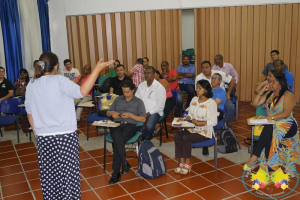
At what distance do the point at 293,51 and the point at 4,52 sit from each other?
7.54 meters

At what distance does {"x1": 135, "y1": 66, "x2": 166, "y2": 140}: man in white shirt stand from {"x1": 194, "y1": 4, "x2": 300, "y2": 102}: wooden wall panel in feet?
14.0

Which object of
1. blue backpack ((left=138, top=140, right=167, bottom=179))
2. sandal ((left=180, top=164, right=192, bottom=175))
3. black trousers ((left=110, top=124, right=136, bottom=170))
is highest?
black trousers ((left=110, top=124, right=136, bottom=170))

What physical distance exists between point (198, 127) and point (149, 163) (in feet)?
2.64

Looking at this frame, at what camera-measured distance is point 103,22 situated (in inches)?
365

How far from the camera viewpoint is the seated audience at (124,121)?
411cm

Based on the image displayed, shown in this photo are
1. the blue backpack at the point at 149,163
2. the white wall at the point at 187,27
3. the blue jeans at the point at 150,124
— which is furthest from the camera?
the white wall at the point at 187,27

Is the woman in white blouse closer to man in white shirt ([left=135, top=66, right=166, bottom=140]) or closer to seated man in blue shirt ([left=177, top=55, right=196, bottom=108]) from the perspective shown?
man in white shirt ([left=135, top=66, right=166, bottom=140])

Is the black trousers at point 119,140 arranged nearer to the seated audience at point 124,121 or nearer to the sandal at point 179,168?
the seated audience at point 124,121

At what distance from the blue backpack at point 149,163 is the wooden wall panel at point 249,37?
18.4 feet

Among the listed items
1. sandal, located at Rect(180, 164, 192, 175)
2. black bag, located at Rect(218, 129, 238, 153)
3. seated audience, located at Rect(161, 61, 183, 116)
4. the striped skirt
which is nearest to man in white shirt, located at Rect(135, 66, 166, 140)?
sandal, located at Rect(180, 164, 192, 175)

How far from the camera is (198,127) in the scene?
4223 millimetres

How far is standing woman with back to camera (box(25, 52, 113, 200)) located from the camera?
2.58 metres

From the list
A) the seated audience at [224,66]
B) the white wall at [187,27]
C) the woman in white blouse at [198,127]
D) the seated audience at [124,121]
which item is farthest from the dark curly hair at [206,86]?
the white wall at [187,27]

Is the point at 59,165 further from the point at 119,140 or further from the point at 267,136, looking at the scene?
the point at 267,136
